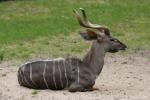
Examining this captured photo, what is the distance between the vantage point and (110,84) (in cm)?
1242

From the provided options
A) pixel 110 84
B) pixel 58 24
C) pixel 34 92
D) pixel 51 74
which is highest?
pixel 51 74

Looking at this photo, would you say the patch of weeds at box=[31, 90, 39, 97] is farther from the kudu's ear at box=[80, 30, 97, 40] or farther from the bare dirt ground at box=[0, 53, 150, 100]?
the kudu's ear at box=[80, 30, 97, 40]

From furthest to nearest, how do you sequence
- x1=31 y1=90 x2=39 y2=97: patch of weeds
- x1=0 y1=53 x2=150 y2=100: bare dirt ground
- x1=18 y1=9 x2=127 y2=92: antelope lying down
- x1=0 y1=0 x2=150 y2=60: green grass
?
x1=0 y1=0 x2=150 y2=60: green grass → x1=18 y1=9 x2=127 y2=92: antelope lying down → x1=31 y1=90 x2=39 y2=97: patch of weeds → x1=0 y1=53 x2=150 y2=100: bare dirt ground

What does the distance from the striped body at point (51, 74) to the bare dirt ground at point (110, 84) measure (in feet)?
0.58

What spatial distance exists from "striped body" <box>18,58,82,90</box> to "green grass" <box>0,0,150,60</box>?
177 inches

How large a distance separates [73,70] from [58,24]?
10.1m

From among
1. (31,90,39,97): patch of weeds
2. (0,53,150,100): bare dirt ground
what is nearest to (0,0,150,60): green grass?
(0,53,150,100): bare dirt ground

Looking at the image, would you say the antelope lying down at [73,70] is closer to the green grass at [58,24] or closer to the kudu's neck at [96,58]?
the kudu's neck at [96,58]

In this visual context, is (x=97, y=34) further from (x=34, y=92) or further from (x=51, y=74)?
(x=34, y=92)

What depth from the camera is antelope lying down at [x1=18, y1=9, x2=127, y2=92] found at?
1170cm

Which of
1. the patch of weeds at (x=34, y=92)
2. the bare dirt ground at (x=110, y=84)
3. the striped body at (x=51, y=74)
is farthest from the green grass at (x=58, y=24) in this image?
the patch of weeds at (x=34, y=92)

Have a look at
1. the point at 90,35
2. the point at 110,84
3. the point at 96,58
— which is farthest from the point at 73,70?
the point at 110,84

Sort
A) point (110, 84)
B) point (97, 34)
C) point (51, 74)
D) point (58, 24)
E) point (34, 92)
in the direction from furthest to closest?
point (58, 24), point (110, 84), point (97, 34), point (51, 74), point (34, 92)

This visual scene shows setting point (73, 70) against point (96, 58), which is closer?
point (73, 70)
